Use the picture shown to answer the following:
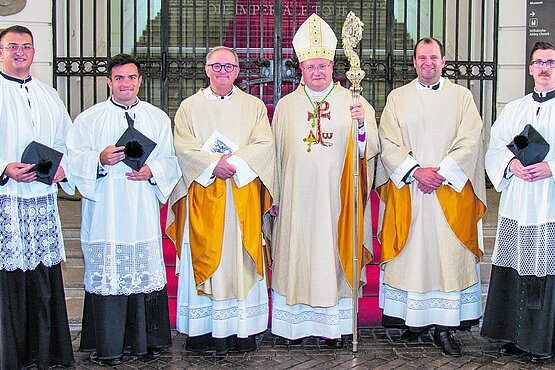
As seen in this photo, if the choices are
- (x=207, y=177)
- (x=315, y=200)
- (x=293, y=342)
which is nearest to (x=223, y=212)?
(x=207, y=177)

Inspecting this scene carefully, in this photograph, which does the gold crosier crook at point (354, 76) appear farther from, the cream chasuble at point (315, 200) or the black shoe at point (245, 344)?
the black shoe at point (245, 344)

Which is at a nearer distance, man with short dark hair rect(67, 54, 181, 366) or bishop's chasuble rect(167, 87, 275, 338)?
man with short dark hair rect(67, 54, 181, 366)

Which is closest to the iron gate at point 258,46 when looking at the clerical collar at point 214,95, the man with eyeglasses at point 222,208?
the man with eyeglasses at point 222,208

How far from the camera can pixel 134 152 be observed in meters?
4.96

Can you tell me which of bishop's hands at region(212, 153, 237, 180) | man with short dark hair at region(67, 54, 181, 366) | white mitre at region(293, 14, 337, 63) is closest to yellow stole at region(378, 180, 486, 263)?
white mitre at region(293, 14, 337, 63)

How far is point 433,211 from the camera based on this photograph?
5480mm

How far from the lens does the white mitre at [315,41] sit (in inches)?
213

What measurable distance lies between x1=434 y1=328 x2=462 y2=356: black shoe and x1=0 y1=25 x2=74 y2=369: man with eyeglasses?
249 cm

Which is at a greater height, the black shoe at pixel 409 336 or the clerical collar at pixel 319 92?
the clerical collar at pixel 319 92

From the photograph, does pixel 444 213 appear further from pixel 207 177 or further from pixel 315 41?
pixel 207 177

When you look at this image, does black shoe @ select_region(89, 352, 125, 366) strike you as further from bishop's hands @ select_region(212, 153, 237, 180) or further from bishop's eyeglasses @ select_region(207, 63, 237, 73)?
bishop's eyeglasses @ select_region(207, 63, 237, 73)

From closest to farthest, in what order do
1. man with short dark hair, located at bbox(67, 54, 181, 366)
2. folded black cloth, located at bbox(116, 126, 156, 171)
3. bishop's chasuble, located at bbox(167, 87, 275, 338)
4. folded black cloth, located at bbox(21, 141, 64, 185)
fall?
folded black cloth, located at bbox(21, 141, 64, 185), folded black cloth, located at bbox(116, 126, 156, 171), man with short dark hair, located at bbox(67, 54, 181, 366), bishop's chasuble, located at bbox(167, 87, 275, 338)

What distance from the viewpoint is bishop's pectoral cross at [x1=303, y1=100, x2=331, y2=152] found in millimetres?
5473

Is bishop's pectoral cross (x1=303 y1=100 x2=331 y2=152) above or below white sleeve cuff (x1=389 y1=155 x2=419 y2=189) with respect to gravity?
above
